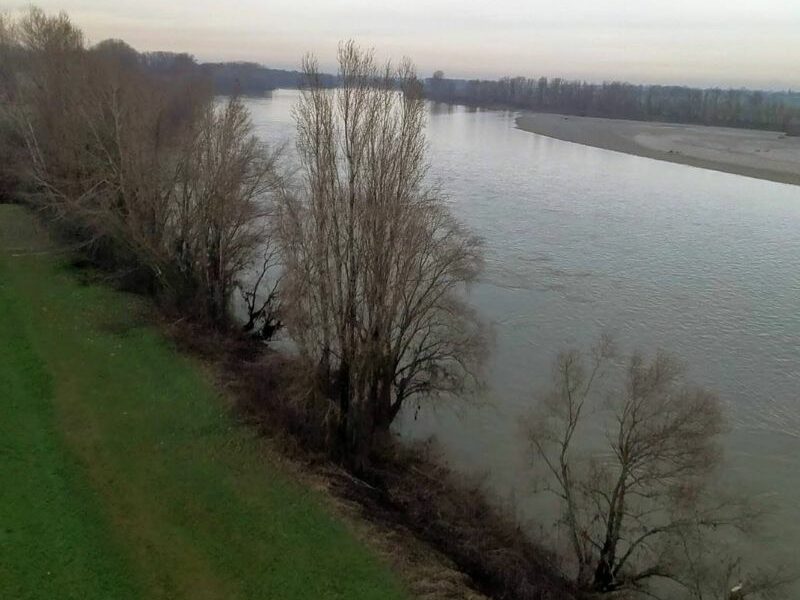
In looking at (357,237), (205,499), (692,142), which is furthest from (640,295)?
(692,142)

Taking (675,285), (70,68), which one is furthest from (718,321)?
(70,68)

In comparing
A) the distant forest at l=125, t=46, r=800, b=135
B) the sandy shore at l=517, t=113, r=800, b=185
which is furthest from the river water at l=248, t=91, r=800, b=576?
the distant forest at l=125, t=46, r=800, b=135

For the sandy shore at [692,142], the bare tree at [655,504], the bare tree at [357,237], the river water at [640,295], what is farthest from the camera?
the sandy shore at [692,142]

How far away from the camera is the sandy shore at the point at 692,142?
165 feet

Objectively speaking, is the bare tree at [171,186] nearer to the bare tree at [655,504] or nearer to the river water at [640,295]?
the river water at [640,295]

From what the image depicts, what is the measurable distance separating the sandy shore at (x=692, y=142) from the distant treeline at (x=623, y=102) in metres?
4.95

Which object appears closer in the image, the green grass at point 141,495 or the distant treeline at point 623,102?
the green grass at point 141,495

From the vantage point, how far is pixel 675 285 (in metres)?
23.3

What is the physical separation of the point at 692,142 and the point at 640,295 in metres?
48.9

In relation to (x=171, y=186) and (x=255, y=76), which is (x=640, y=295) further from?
(x=255, y=76)

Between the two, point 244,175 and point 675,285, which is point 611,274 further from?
point 244,175

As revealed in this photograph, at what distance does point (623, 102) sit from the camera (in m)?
98.1

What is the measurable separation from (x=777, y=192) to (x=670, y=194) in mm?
7862

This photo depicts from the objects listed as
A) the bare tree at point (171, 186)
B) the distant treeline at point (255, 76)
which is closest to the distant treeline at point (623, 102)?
the distant treeline at point (255, 76)
